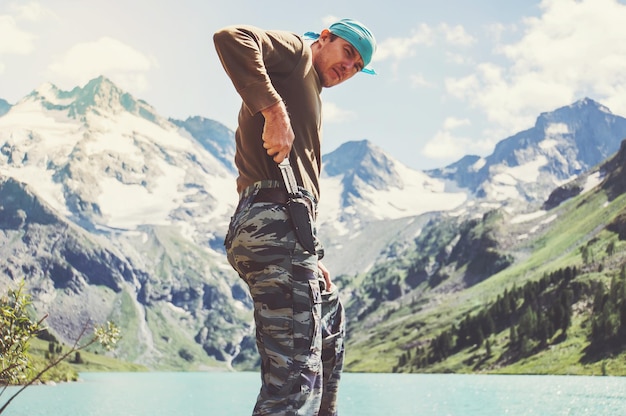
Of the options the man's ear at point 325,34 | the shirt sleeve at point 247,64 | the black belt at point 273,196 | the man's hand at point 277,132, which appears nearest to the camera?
the shirt sleeve at point 247,64

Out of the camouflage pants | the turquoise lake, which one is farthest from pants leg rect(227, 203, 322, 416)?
the turquoise lake

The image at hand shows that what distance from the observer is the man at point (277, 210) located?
5770 millimetres

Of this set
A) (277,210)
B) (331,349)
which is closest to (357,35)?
(277,210)

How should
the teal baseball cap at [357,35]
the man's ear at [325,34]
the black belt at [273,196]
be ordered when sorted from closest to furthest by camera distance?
the black belt at [273,196]
the teal baseball cap at [357,35]
the man's ear at [325,34]

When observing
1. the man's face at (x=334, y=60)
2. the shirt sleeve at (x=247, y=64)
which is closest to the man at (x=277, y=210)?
the shirt sleeve at (x=247, y=64)

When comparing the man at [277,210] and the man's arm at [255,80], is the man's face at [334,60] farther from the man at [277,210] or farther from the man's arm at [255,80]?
the man's arm at [255,80]

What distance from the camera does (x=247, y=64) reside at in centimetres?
575

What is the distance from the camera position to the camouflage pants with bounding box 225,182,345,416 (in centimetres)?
576

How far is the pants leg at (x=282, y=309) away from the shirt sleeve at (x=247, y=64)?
931 mm

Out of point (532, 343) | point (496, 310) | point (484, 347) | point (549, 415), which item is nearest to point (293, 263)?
point (549, 415)

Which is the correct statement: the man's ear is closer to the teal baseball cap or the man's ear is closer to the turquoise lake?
the teal baseball cap

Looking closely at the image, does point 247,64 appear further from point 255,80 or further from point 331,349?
point 331,349

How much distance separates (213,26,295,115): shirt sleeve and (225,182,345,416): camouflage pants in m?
0.80

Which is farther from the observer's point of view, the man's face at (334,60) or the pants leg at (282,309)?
the man's face at (334,60)
